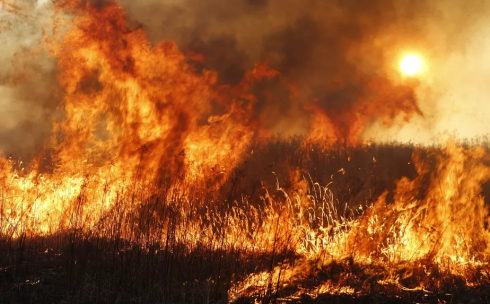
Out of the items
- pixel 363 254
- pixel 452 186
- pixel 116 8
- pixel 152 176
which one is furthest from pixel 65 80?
pixel 452 186

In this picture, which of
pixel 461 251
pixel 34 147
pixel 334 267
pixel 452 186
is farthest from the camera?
pixel 34 147

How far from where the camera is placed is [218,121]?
9.33m

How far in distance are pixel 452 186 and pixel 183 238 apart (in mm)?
5037

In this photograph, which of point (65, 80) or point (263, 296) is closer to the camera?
point (263, 296)

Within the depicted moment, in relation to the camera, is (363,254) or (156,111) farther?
(156,111)

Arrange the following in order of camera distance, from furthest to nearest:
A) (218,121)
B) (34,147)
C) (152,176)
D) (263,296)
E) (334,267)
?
1. (34,147)
2. (218,121)
3. (152,176)
4. (334,267)
5. (263,296)

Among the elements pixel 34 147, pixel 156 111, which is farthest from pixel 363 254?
pixel 34 147

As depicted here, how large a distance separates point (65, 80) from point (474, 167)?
11939mm

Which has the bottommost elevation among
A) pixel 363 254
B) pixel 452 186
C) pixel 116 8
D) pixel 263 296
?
pixel 263 296

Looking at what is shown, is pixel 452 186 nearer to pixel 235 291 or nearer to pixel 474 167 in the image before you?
pixel 235 291

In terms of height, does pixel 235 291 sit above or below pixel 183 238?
below

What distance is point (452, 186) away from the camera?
8.08 m

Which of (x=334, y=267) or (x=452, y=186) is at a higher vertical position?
(x=452, y=186)

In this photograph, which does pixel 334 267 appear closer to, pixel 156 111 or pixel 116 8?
pixel 156 111
